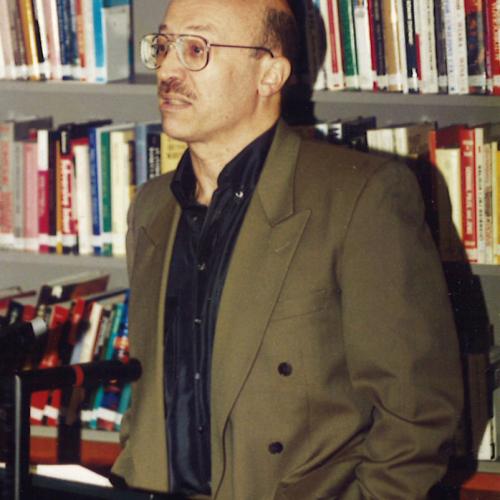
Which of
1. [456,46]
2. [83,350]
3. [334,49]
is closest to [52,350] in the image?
[83,350]

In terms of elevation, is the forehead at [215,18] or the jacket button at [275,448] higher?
the forehead at [215,18]

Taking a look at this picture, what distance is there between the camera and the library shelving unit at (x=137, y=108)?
2.27 meters

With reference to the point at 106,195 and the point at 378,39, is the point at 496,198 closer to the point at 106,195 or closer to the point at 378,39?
the point at 378,39

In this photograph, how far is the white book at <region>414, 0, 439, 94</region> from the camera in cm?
221

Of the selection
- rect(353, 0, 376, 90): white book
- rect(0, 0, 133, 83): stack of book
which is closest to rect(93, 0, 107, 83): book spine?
rect(0, 0, 133, 83): stack of book

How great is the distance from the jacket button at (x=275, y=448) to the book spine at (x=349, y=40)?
95 centimetres

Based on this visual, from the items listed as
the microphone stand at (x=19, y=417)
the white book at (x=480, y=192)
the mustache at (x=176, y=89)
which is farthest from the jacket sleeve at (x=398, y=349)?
the white book at (x=480, y=192)

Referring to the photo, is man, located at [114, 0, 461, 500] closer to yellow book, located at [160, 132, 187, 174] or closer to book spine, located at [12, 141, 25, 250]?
yellow book, located at [160, 132, 187, 174]

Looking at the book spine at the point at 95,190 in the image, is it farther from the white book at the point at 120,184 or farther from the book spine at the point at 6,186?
the book spine at the point at 6,186

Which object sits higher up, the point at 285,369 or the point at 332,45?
the point at 332,45

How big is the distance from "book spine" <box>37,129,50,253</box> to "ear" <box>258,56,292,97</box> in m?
0.90

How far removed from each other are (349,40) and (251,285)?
0.82 m

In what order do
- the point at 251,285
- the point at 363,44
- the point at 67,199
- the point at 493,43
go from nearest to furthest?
the point at 251,285 → the point at 493,43 → the point at 363,44 → the point at 67,199

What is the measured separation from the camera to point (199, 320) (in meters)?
1.75
